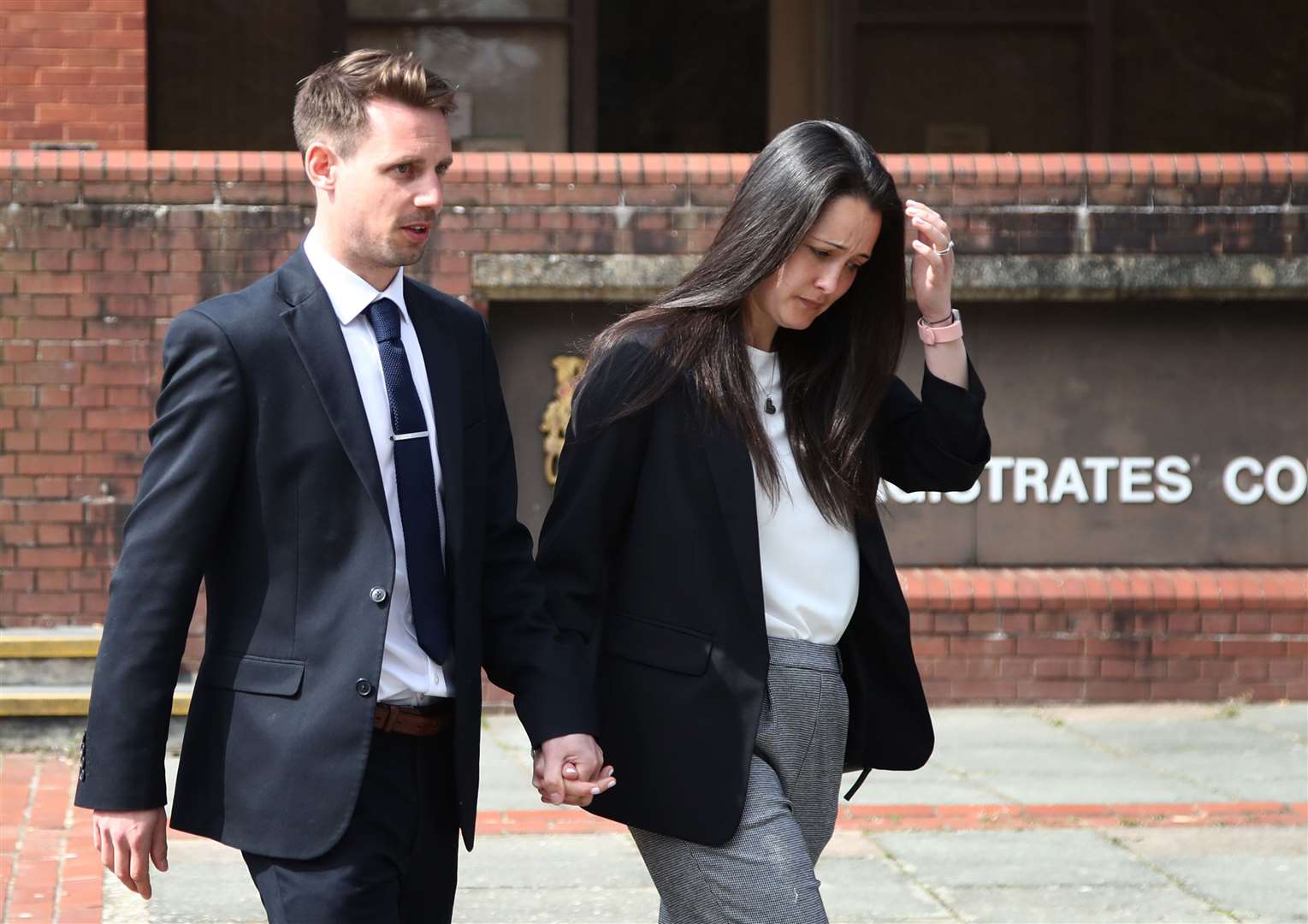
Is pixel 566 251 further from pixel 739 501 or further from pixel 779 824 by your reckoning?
pixel 779 824

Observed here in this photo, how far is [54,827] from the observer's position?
660cm

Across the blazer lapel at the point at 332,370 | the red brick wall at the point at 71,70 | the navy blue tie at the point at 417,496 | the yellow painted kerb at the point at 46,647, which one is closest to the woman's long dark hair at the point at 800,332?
the navy blue tie at the point at 417,496

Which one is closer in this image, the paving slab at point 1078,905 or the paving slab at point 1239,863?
the paving slab at point 1078,905

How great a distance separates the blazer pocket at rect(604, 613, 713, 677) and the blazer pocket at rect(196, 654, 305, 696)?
0.56 metres

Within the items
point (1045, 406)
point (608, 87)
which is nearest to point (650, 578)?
point (1045, 406)

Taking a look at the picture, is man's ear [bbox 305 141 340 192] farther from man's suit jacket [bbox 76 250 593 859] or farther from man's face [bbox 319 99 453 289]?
man's suit jacket [bbox 76 250 593 859]

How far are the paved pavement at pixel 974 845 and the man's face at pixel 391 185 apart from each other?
2973 millimetres

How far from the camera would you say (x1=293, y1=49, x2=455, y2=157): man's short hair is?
3039mm

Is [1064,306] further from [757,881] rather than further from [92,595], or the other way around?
[757,881]

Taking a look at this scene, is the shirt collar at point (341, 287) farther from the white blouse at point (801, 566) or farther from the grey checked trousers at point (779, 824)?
the grey checked trousers at point (779, 824)

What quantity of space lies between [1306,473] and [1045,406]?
1.30 metres

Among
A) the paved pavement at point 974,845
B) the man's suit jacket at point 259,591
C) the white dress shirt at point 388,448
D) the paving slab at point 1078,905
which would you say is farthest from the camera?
the paved pavement at point 974,845

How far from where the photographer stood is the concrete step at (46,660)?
26.6ft

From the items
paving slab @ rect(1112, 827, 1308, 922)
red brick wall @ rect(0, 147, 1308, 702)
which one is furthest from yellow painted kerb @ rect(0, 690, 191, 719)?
paving slab @ rect(1112, 827, 1308, 922)
